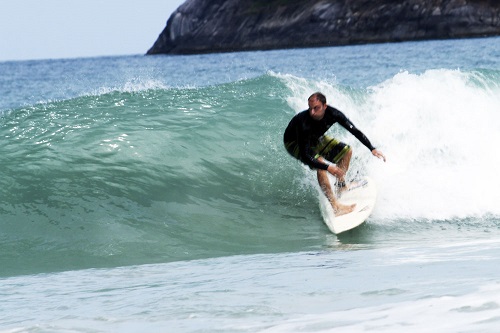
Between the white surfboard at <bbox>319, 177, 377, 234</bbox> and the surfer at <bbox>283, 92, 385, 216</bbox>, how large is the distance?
6 centimetres

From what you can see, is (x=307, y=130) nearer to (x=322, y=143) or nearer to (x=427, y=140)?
(x=322, y=143)

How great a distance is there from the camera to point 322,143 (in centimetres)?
836

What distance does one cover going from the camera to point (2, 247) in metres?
7.87

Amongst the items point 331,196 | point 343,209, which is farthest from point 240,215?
point 343,209

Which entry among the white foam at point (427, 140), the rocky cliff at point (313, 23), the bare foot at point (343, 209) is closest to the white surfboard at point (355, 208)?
the bare foot at point (343, 209)

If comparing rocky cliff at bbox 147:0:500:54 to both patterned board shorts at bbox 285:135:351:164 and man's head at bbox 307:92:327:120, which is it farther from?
man's head at bbox 307:92:327:120

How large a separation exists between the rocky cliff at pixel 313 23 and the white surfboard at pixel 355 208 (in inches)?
2845

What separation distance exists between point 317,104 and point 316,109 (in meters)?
0.07

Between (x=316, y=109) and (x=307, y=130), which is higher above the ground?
(x=316, y=109)

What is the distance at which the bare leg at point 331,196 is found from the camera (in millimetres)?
8266

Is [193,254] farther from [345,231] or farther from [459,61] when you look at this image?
[459,61]

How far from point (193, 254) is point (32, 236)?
1.60 meters

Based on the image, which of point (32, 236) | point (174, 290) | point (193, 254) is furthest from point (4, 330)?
point (32, 236)

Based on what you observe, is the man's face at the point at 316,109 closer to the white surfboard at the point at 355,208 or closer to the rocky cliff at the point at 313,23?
the white surfboard at the point at 355,208
